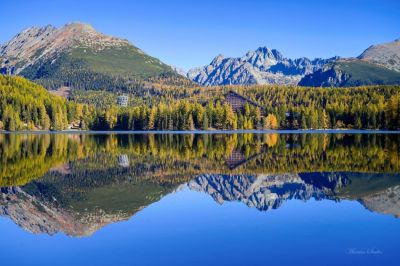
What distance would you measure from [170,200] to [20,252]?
12.2m

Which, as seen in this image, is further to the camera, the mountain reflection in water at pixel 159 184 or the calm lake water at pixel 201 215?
the mountain reflection in water at pixel 159 184

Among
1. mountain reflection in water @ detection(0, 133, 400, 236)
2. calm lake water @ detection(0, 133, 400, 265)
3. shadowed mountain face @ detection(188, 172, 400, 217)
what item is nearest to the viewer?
calm lake water @ detection(0, 133, 400, 265)

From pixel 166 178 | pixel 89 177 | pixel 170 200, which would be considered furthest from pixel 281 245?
pixel 89 177

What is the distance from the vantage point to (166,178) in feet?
128

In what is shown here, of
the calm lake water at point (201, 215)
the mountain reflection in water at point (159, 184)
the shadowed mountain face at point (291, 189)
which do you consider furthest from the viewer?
the shadowed mountain face at point (291, 189)

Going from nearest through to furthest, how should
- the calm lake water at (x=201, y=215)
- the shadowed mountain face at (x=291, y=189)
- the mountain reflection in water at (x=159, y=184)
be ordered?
the calm lake water at (x=201, y=215)
the mountain reflection in water at (x=159, y=184)
the shadowed mountain face at (x=291, y=189)

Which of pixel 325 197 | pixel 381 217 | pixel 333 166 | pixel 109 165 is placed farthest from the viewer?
pixel 109 165

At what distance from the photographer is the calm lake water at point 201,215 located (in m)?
18.0

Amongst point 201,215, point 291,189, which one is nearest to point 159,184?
point 291,189

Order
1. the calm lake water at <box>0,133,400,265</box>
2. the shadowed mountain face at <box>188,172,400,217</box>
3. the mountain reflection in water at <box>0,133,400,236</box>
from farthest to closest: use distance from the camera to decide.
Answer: the shadowed mountain face at <box>188,172,400,217</box> → the mountain reflection in water at <box>0,133,400,236</box> → the calm lake water at <box>0,133,400,265</box>

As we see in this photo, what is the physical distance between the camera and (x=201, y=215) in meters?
25.2

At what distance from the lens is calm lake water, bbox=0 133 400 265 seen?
1795 centimetres

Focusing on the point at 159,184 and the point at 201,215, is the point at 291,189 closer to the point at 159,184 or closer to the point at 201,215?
the point at 159,184

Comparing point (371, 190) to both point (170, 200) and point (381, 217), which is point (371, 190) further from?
point (170, 200)
